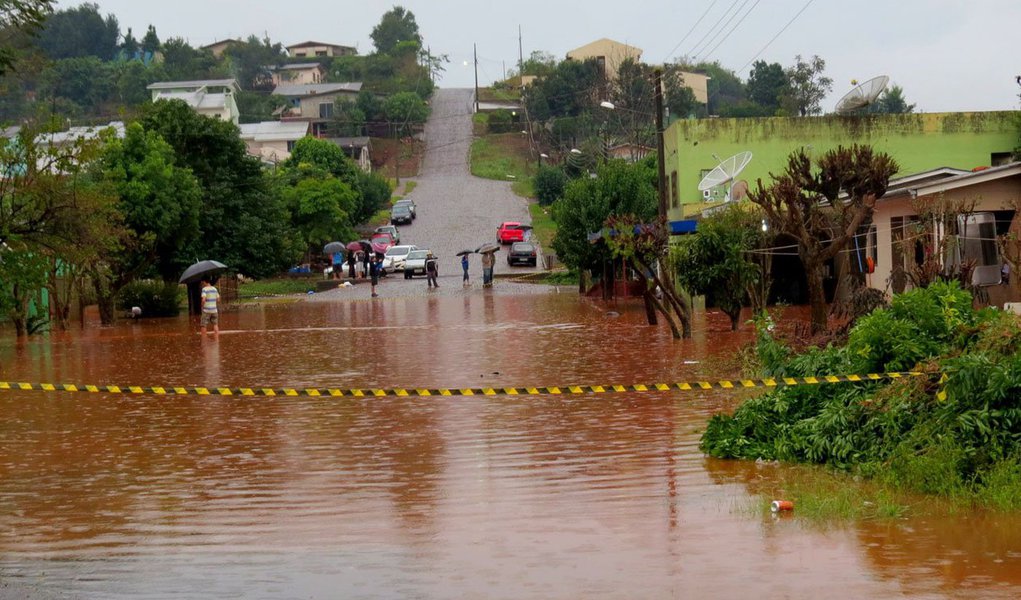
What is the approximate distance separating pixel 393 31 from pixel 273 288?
133797 millimetres

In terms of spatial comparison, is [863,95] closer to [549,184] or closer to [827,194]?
[827,194]

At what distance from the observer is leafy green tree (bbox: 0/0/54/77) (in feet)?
52.1

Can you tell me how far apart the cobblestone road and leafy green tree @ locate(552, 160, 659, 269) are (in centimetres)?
651

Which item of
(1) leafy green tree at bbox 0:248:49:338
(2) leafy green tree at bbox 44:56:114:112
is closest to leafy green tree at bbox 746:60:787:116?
(2) leafy green tree at bbox 44:56:114:112

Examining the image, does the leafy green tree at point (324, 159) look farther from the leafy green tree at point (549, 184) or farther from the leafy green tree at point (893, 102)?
the leafy green tree at point (893, 102)

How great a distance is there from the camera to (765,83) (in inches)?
5084

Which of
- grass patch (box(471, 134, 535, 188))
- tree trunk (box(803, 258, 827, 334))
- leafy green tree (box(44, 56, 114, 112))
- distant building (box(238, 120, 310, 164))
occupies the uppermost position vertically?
leafy green tree (box(44, 56, 114, 112))

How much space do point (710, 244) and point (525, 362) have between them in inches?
291

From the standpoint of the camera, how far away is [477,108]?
134750mm

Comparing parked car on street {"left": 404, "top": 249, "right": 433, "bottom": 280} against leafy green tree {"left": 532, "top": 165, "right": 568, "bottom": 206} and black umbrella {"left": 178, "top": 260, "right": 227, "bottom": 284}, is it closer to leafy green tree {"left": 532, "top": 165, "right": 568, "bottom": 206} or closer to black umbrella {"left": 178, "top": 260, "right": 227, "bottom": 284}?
black umbrella {"left": 178, "top": 260, "right": 227, "bottom": 284}

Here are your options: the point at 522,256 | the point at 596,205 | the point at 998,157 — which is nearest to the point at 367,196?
the point at 522,256

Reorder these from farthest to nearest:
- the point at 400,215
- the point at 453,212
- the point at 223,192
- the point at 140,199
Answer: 1. the point at 453,212
2. the point at 400,215
3. the point at 223,192
4. the point at 140,199

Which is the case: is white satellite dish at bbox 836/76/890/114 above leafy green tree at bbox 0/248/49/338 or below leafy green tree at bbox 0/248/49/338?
above

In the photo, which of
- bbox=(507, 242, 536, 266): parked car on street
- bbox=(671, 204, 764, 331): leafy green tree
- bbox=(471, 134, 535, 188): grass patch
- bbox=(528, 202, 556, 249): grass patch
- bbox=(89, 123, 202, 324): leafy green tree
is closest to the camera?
bbox=(671, 204, 764, 331): leafy green tree
